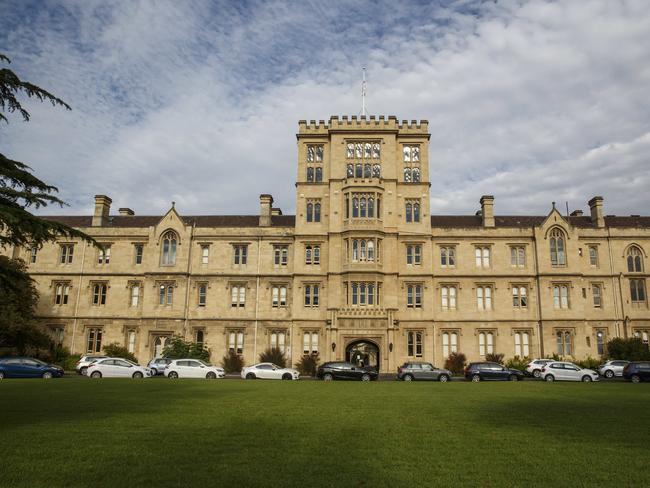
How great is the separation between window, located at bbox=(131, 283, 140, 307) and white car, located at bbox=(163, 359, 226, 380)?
1375 centimetres

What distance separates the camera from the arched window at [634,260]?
1945 inches

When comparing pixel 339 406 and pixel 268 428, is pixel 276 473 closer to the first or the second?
pixel 268 428

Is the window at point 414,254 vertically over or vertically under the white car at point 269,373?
over

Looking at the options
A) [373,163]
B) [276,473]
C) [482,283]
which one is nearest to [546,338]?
[482,283]

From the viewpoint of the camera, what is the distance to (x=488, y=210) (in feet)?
→ 169

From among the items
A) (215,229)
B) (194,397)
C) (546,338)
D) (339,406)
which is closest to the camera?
(339,406)

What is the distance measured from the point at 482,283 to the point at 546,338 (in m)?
7.23

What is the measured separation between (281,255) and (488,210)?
20.4 metres

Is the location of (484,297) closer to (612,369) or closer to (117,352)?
(612,369)

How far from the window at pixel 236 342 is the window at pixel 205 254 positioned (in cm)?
712

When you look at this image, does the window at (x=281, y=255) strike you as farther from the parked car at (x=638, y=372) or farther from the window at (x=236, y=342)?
the parked car at (x=638, y=372)

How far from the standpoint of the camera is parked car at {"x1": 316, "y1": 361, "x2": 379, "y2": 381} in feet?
120

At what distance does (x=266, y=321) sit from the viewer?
48469mm

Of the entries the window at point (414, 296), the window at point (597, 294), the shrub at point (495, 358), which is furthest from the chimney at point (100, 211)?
the window at point (597, 294)
